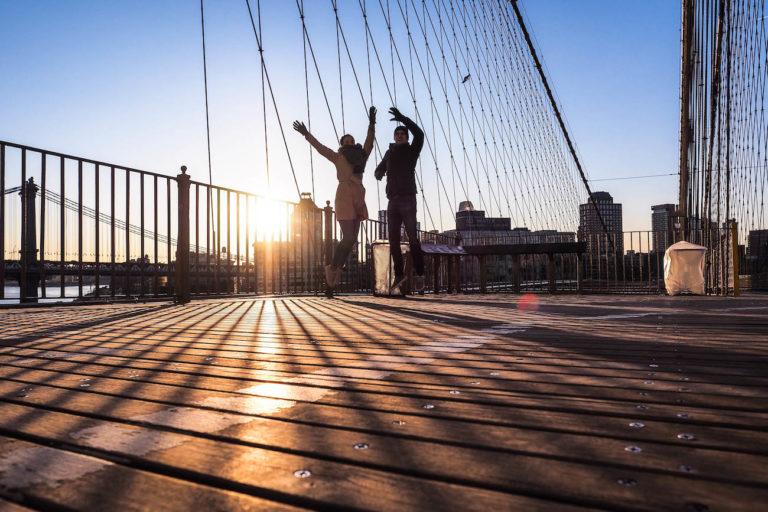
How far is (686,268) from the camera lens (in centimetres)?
724

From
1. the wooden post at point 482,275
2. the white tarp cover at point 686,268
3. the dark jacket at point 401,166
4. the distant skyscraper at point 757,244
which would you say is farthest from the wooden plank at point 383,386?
the distant skyscraper at point 757,244

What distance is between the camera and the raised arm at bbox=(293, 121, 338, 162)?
5086mm

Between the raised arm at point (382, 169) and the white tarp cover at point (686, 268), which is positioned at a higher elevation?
the raised arm at point (382, 169)

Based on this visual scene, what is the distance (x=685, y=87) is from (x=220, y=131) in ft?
29.6

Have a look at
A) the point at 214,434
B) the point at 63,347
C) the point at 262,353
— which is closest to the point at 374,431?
the point at 214,434

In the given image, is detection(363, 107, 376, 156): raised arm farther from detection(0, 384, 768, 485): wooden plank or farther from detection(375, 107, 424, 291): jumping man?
detection(0, 384, 768, 485): wooden plank

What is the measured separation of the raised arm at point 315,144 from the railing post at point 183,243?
1.36 metres

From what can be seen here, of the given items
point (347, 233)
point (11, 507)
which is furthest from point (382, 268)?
point (11, 507)

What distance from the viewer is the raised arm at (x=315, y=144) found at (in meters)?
5.09

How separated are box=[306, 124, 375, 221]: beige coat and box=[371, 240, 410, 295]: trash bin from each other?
1243mm

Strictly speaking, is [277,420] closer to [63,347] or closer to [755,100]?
[63,347]

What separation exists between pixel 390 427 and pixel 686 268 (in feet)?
24.5

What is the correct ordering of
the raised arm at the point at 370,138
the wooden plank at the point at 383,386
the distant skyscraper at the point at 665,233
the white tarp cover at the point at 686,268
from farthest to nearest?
the distant skyscraper at the point at 665,233, the white tarp cover at the point at 686,268, the raised arm at the point at 370,138, the wooden plank at the point at 383,386

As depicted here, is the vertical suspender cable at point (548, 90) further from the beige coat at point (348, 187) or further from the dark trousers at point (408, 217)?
the dark trousers at point (408, 217)
